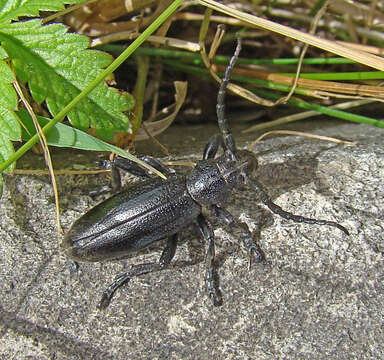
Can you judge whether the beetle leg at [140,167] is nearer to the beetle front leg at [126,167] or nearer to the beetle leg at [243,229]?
the beetle front leg at [126,167]

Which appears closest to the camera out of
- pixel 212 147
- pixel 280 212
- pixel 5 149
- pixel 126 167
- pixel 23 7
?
pixel 5 149

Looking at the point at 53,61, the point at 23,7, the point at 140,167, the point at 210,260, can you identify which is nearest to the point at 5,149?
the point at 53,61

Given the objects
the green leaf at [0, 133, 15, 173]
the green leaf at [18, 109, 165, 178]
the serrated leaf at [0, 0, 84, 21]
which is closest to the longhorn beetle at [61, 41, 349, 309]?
the green leaf at [18, 109, 165, 178]

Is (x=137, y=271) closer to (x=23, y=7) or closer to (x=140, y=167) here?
(x=140, y=167)

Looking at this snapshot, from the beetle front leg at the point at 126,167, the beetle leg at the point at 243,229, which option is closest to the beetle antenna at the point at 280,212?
the beetle leg at the point at 243,229

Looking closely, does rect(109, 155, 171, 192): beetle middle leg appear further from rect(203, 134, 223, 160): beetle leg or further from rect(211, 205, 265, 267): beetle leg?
rect(211, 205, 265, 267): beetle leg

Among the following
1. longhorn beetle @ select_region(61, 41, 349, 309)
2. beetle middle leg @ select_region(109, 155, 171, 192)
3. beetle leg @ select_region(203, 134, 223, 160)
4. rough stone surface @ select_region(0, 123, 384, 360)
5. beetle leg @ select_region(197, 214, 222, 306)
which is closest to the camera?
rough stone surface @ select_region(0, 123, 384, 360)

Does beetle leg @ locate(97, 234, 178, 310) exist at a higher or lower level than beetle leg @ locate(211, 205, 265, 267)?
lower
